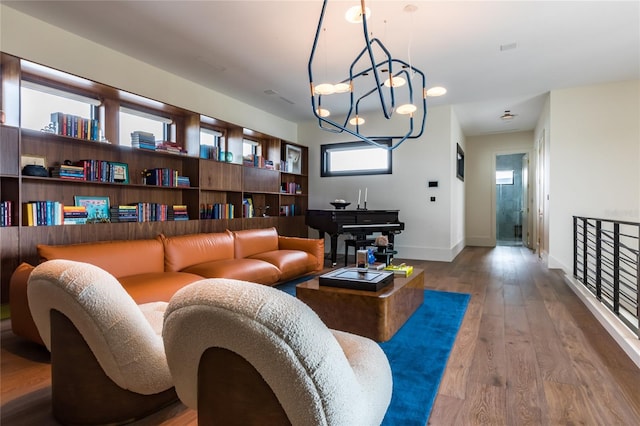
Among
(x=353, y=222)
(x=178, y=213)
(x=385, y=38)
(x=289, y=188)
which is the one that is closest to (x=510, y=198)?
(x=353, y=222)

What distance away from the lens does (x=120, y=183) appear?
3580mm

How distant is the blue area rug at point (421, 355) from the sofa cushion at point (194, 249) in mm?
2085

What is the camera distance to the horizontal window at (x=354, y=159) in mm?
6324

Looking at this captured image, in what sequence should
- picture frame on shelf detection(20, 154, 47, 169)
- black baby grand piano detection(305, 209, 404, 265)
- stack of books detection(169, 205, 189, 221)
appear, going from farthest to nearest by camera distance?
black baby grand piano detection(305, 209, 404, 265), stack of books detection(169, 205, 189, 221), picture frame on shelf detection(20, 154, 47, 169)

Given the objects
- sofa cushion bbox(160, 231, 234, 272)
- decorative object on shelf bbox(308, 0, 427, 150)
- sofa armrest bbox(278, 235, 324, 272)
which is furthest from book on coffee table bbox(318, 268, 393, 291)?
sofa armrest bbox(278, 235, 324, 272)

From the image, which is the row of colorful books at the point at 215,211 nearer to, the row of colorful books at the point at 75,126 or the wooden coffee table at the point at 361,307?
the row of colorful books at the point at 75,126

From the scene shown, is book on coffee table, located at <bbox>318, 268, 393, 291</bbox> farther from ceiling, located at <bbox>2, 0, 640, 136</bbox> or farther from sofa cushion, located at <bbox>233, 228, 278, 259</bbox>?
ceiling, located at <bbox>2, 0, 640, 136</bbox>

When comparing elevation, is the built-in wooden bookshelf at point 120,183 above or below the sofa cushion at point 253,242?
above

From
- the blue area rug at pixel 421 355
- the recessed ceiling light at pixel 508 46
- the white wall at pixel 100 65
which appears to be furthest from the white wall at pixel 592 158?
the white wall at pixel 100 65

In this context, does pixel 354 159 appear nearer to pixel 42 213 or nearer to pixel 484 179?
pixel 484 179

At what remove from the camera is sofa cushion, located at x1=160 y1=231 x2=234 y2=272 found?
320 centimetres

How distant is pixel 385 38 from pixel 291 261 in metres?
2.67

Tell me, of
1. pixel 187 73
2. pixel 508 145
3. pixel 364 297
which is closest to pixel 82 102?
pixel 187 73

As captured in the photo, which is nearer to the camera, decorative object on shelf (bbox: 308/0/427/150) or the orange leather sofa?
the orange leather sofa
